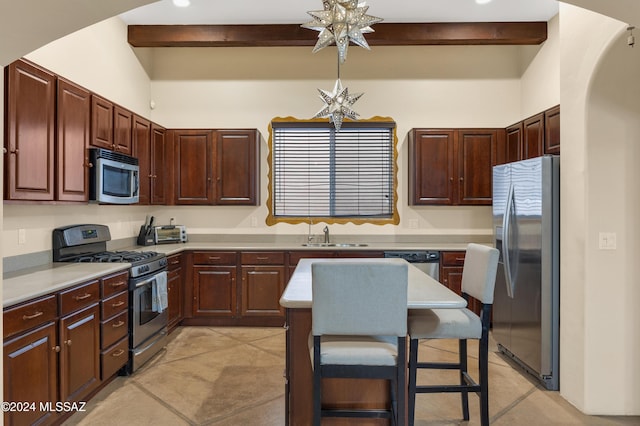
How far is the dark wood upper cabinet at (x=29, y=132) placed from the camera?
2.33 m

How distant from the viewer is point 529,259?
306cm

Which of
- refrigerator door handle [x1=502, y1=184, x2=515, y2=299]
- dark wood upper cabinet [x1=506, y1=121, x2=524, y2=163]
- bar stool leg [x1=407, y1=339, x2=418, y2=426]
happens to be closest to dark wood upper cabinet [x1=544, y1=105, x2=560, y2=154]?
dark wood upper cabinet [x1=506, y1=121, x2=524, y2=163]

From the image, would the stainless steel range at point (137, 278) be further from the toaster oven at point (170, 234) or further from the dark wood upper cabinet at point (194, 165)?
the dark wood upper cabinet at point (194, 165)

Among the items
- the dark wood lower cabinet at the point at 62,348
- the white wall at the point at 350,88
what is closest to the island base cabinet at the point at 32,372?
the dark wood lower cabinet at the point at 62,348

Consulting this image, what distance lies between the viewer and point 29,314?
2086mm

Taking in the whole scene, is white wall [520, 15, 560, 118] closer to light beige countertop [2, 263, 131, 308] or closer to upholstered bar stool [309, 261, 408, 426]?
upholstered bar stool [309, 261, 408, 426]

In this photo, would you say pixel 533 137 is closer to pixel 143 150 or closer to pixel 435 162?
pixel 435 162

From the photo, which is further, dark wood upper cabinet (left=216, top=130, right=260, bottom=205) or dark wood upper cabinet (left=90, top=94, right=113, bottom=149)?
dark wood upper cabinet (left=216, top=130, right=260, bottom=205)

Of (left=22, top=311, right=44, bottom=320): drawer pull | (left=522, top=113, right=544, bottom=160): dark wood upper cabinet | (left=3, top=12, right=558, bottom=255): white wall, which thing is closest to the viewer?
(left=22, top=311, right=44, bottom=320): drawer pull

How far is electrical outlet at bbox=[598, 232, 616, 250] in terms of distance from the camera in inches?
101

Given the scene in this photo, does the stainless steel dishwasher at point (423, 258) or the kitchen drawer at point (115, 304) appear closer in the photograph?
the kitchen drawer at point (115, 304)

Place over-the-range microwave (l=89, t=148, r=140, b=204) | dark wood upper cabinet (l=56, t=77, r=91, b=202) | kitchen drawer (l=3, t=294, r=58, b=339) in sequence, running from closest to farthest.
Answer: kitchen drawer (l=3, t=294, r=58, b=339) → dark wood upper cabinet (l=56, t=77, r=91, b=202) → over-the-range microwave (l=89, t=148, r=140, b=204)

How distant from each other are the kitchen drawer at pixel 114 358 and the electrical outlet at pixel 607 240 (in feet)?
11.4

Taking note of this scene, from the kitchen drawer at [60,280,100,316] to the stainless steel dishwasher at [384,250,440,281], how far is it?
2789 mm
